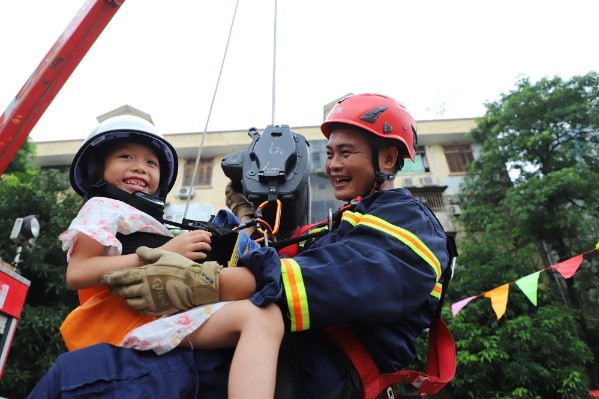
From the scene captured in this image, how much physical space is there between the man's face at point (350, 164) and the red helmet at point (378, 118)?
0.07 m

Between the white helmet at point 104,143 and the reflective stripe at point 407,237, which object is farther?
the white helmet at point 104,143

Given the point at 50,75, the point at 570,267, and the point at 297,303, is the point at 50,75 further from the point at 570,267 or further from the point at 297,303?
the point at 570,267

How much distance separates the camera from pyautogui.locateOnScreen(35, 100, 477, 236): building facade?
1411 centimetres

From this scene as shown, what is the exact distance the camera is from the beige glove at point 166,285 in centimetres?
130

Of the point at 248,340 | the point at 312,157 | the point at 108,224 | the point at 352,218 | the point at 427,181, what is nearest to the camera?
the point at 248,340

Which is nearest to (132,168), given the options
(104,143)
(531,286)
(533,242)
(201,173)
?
(104,143)

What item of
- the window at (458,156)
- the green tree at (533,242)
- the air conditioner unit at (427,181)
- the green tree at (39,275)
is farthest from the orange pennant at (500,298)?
the window at (458,156)

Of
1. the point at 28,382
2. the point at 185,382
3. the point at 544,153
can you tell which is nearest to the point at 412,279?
the point at 185,382

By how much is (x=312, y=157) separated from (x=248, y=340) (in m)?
12.9

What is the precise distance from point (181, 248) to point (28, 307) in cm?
662

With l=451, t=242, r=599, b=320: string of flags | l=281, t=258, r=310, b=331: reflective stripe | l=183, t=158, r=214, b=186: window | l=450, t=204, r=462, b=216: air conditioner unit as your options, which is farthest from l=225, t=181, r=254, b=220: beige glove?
l=183, t=158, r=214, b=186: window

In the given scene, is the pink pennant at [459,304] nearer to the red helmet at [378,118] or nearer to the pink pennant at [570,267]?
the pink pennant at [570,267]

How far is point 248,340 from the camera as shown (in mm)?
1228

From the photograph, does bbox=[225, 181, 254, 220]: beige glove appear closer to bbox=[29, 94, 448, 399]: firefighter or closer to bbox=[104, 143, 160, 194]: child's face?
bbox=[104, 143, 160, 194]: child's face
